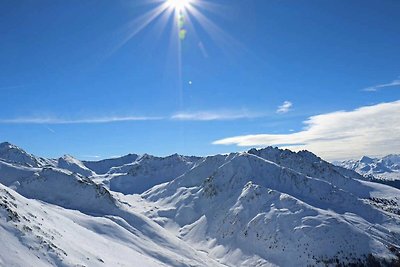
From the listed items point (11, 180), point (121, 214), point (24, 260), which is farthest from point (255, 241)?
point (24, 260)

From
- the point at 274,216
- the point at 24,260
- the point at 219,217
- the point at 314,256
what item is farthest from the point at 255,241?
the point at 24,260

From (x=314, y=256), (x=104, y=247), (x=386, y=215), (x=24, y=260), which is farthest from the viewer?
(x=386, y=215)

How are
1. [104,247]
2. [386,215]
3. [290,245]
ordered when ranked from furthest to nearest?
[386,215] < [290,245] < [104,247]

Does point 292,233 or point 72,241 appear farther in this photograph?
point 292,233

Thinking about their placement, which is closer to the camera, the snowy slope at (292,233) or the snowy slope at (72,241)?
the snowy slope at (72,241)

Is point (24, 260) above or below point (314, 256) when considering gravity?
above

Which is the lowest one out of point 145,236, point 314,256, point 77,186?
point 314,256

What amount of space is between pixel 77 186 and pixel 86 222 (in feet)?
134

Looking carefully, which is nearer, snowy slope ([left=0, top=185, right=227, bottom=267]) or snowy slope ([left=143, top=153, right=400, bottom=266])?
snowy slope ([left=0, top=185, right=227, bottom=267])

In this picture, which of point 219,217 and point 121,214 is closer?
point 121,214

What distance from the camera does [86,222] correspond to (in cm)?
11694

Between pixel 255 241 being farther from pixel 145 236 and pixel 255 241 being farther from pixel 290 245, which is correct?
pixel 145 236

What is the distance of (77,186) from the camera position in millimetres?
154250

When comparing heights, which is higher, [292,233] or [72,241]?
[72,241]
